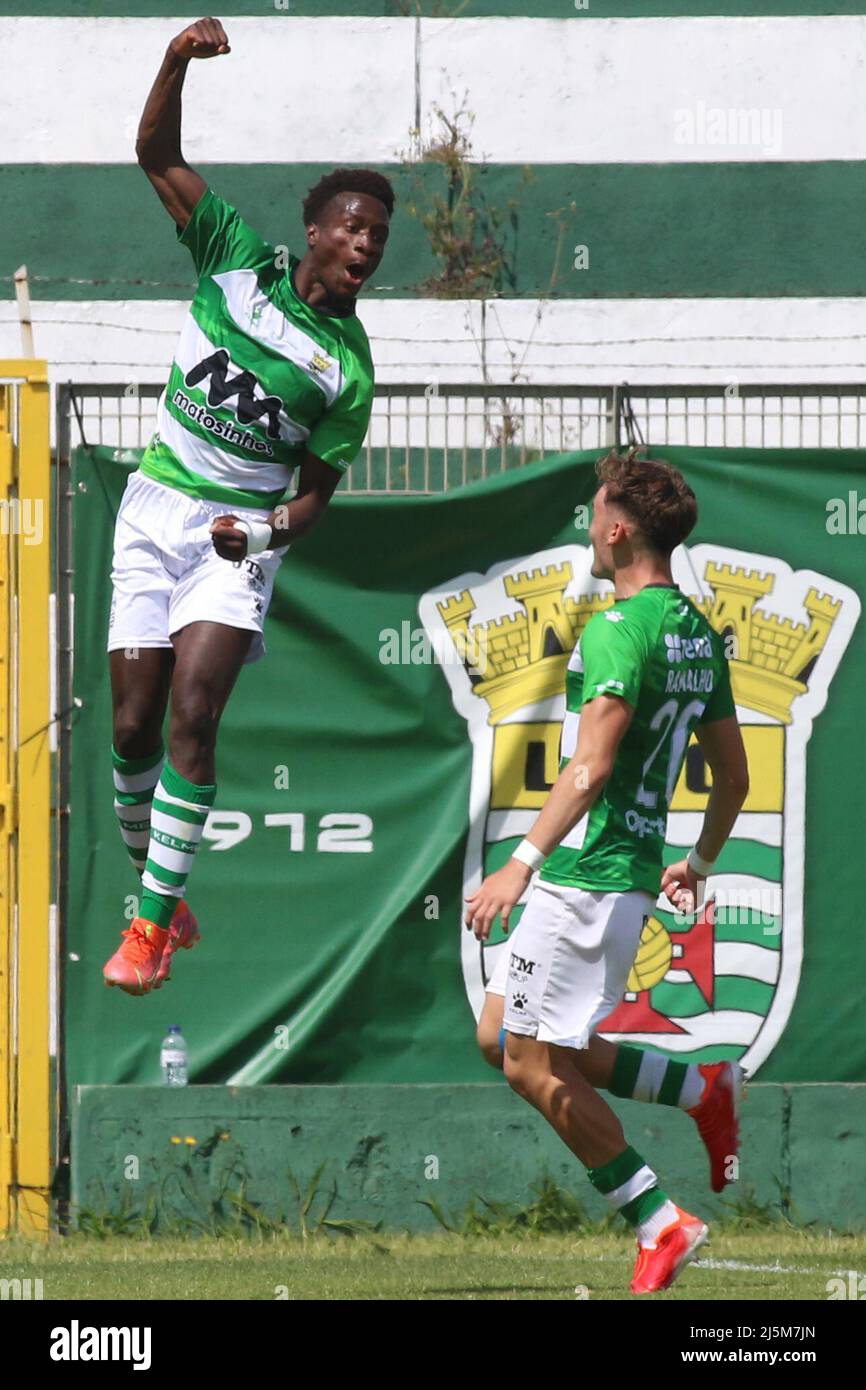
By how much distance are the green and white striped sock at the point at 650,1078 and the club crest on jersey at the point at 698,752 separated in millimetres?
1901

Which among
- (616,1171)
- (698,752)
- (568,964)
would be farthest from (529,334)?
(616,1171)

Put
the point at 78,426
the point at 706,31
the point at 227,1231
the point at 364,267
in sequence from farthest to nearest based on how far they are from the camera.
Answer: the point at 706,31, the point at 78,426, the point at 227,1231, the point at 364,267

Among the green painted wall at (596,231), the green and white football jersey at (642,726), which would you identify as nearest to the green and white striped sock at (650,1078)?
the green and white football jersey at (642,726)

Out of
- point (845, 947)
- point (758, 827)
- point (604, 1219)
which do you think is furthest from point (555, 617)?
point (604, 1219)

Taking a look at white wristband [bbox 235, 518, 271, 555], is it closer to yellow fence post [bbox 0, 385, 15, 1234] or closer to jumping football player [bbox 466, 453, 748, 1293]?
jumping football player [bbox 466, 453, 748, 1293]

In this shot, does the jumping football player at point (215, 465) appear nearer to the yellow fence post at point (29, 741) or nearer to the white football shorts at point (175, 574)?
the white football shorts at point (175, 574)

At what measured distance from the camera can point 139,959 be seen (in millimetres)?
5543

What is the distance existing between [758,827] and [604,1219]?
4.79ft

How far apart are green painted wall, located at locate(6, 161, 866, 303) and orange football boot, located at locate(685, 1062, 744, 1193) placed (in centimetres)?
829

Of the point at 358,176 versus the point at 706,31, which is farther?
the point at 706,31

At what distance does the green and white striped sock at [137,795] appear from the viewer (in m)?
5.99

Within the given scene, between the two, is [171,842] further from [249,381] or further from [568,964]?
[249,381]

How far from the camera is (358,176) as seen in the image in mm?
5738

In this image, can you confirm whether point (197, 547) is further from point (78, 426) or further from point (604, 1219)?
point (604, 1219)
